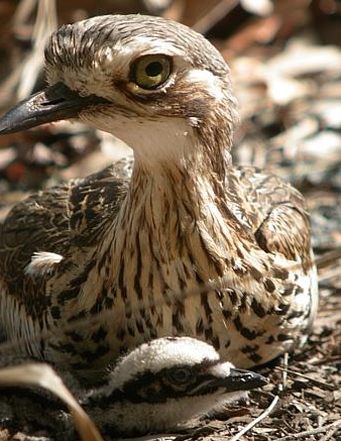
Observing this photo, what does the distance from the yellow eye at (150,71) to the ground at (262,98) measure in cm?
206

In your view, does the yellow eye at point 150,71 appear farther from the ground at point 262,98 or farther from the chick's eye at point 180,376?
the ground at point 262,98

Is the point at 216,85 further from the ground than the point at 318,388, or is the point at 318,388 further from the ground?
the point at 216,85

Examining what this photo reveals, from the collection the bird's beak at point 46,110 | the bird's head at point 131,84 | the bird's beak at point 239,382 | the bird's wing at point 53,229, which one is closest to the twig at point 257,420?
the bird's beak at point 239,382

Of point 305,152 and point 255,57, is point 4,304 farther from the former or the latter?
point 255,57

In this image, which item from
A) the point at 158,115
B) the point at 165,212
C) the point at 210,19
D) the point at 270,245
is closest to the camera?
the point at 158,115

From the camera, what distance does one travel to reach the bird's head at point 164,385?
468 cm

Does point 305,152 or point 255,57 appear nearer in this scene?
point 305,152

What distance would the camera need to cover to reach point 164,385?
4727mm

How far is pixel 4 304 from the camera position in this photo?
5.65 metres

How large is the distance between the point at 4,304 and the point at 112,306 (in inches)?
36.7

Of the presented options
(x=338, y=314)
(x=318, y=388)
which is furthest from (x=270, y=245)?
(x=338, y=314)

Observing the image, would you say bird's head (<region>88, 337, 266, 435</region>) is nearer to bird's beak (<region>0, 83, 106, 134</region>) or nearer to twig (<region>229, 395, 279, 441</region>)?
twig (<region>229, 395, 279, 441</region>)

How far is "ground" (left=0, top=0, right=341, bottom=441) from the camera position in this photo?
7.61m

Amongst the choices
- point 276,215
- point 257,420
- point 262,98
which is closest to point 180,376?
point 257,420
